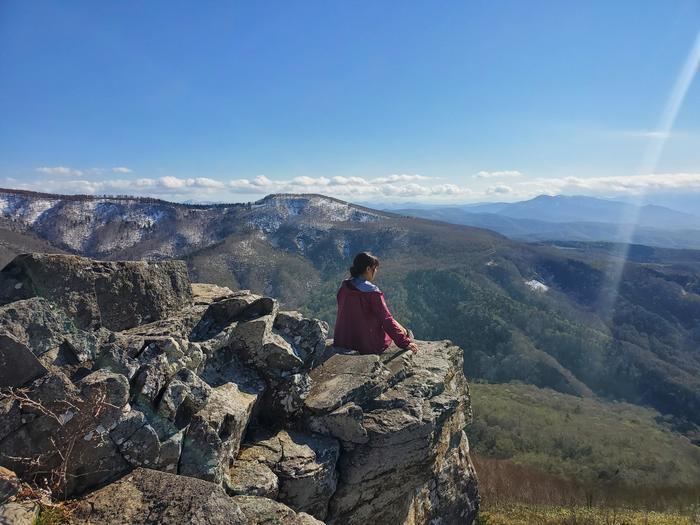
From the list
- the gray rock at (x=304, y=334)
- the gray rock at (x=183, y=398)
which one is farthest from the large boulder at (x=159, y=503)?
the gray rock at (x=304, y=334)

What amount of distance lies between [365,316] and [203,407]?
5.35m

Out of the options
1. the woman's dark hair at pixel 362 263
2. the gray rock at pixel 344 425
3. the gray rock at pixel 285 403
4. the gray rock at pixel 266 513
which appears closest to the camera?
the gray rock at pixel 266 513

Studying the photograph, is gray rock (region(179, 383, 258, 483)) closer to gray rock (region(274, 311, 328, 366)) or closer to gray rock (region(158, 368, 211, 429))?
gray rock (region(158, 368, 211, 429))

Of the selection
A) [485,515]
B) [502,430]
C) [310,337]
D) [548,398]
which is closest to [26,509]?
[310,337]

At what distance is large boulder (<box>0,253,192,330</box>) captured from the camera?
9.49m

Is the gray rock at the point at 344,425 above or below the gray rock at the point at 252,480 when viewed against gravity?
above

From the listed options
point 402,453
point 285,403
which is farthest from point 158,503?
point 402,453

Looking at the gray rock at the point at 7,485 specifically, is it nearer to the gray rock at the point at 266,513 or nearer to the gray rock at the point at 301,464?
the gray rock at the point at 266,513

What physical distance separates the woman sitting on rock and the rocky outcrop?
59 centimetres

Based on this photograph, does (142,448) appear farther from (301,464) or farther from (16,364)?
(301,464)

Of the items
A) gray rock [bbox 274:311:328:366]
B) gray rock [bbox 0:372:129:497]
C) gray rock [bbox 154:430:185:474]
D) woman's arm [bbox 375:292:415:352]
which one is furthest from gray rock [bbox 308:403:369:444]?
gray rock [bbox 0:372:129:497]

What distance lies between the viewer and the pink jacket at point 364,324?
1192cm

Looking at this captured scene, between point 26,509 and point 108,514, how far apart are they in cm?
98

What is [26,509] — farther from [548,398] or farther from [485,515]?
[548,398]
